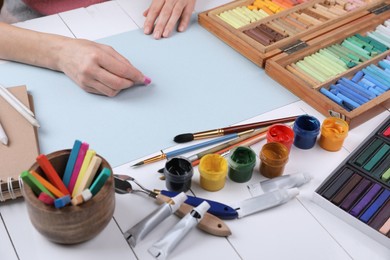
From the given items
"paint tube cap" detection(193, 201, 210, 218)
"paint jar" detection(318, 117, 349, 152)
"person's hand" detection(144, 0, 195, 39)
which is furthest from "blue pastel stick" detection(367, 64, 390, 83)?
"paint tube cap" detection(193, 201, 210, 218)

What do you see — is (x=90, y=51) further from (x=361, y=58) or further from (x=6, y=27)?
(x=361, y=58)

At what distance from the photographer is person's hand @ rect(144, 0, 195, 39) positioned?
1.10m

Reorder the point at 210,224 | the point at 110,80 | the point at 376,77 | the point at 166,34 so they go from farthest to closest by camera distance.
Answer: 1. the point at 166,34
2. the point at 376,77
3. the point at 110,80
4. the point at 210,224

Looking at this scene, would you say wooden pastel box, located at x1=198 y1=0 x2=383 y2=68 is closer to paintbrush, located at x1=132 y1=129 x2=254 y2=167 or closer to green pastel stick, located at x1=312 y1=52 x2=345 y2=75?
green pastel stick, located at x1=312 y1=52 x2=345 y2=75

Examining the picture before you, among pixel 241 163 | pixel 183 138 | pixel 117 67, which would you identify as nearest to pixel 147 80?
pixel 117 67

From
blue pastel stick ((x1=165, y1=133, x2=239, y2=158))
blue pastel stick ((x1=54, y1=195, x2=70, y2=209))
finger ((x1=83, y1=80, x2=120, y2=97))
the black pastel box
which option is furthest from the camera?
finger ((x1=83, y1=80, x2=120, y2=97))

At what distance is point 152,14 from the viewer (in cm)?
112

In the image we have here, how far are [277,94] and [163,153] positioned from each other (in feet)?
0.92

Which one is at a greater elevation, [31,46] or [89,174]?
A: [89,174]

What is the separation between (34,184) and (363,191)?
1.54 ft

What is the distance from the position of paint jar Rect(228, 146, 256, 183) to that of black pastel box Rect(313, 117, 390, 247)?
106 mm

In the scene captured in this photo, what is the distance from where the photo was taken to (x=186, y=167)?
73 cm

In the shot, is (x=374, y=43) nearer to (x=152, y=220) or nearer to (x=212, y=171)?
→ (x=212, y=171)

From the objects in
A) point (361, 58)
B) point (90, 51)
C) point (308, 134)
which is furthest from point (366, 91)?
point (90, 51)
